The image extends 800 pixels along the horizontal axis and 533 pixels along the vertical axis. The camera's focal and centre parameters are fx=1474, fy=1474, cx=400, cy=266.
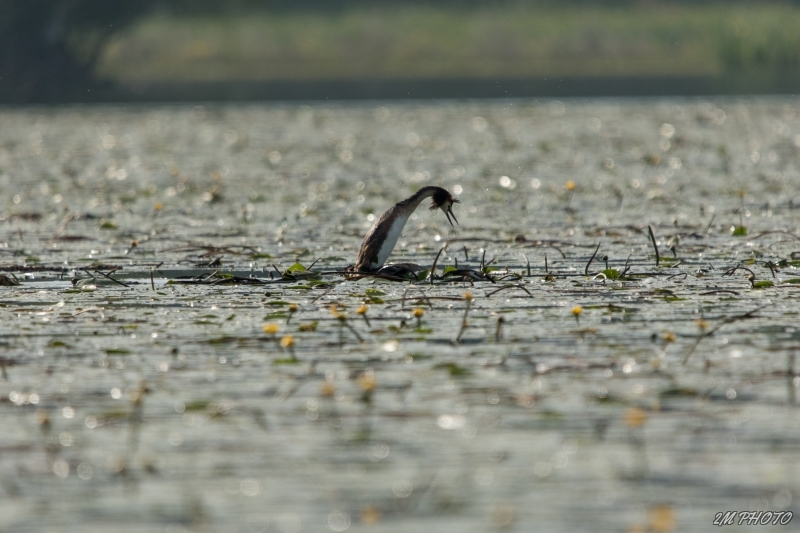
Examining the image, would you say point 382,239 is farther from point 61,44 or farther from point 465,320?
point 61,44

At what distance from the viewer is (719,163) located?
2156 centimetres

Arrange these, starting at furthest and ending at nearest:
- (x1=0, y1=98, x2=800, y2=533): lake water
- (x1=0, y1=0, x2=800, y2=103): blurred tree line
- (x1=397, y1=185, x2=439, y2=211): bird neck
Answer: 1. (x1=0, y1=0, x2=800, y2=103): blurred tree line
2. (x1=397, y1=185, x2=439, y2=211): bird neck
3. (x1=0, y1=98, x2=800, y2=533): lake water

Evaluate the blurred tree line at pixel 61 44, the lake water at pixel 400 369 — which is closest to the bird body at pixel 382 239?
the lake water at pixel 400 369

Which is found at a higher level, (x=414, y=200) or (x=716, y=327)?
(x=414, y=200)

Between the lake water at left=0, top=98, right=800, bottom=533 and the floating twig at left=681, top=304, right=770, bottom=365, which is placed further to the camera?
the floating twig at left=681, top=304, right=770, bottom=365

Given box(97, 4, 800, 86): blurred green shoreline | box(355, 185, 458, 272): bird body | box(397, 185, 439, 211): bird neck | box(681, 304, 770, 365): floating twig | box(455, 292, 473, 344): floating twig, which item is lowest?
box(681, 304, 770, 365): floating twig

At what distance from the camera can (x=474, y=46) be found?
4847 centimetres

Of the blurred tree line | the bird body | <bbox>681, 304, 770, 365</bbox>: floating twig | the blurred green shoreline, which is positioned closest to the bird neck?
the bird body

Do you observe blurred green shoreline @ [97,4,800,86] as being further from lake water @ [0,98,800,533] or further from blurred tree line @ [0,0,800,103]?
lake water @ [0,98,800,533]

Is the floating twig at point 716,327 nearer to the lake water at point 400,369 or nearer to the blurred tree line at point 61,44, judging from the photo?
the lake water at point 400,369

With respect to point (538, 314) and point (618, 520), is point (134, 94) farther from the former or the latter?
point (618, 520)

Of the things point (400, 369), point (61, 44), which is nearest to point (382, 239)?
point (400, 369)

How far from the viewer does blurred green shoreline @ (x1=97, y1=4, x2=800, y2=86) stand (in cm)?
4681

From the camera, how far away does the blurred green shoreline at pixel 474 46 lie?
46.8 metres
